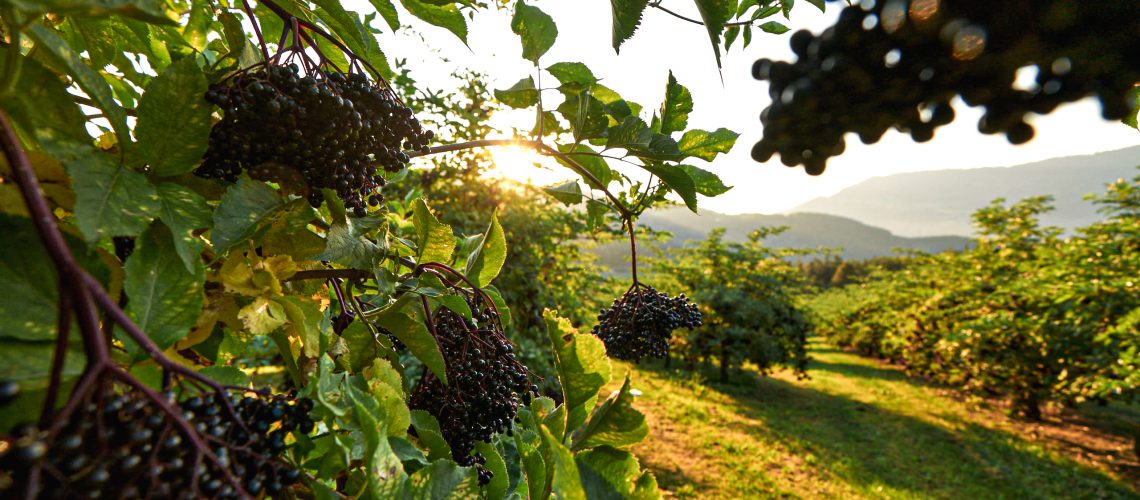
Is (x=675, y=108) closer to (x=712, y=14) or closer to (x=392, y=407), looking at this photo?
(x=712, y=14)

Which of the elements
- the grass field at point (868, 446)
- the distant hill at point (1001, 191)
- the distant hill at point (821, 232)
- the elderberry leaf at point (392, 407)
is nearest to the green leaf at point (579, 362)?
the elderberry leaf at point (392, 407)

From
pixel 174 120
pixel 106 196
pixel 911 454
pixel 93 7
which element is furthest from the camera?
pixel 911 454

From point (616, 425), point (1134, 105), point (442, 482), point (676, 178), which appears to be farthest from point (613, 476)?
point (1134, 105)

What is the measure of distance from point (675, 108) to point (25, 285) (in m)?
1.31

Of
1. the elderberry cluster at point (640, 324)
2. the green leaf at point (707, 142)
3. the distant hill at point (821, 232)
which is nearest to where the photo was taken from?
the green leaf at point (707, 142)

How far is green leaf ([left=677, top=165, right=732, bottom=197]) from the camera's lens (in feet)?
4.74

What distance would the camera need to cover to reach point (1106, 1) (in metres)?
1.37

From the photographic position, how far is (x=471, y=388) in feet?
3.48

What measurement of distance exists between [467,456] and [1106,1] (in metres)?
2.00

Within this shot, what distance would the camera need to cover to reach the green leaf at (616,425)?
729 millimetres

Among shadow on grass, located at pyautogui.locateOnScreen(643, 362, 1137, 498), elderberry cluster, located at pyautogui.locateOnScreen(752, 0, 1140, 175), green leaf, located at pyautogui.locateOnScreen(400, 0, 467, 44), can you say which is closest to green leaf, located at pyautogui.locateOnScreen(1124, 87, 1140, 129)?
elderberry cluster, located at pyautogui.locateOnScreen(752, 0, 1140, 175)

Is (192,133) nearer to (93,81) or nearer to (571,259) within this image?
(93,81)

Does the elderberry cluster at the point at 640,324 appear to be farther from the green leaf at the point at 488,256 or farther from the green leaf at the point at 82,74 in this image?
the green leaf at the point at 82,74

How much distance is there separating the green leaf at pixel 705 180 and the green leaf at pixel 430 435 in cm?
93
